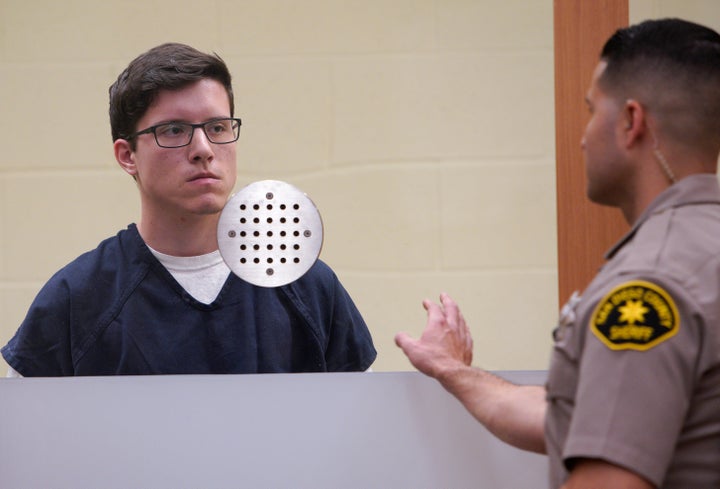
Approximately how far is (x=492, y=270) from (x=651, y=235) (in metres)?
1.03

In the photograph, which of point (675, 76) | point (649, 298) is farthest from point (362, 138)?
point (649, 298)

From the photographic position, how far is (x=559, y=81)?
1.33 metres

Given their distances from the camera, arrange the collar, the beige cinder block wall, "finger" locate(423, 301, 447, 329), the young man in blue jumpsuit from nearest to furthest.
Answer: the collar < "finger" locate(423, 301, 447, 329) < the young man in blue jumpsuit < the beige cinder block wall

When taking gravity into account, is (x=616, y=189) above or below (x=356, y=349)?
above

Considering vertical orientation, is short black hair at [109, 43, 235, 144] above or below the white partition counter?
above

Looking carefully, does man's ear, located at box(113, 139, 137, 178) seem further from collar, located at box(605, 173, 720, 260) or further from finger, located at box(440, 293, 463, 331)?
collar, located at box(605, 173, 720, 260)

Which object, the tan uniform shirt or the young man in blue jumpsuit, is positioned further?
the young man in blue jumpsuit

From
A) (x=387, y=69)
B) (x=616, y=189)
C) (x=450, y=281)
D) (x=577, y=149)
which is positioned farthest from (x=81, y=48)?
(x=616, y=189)

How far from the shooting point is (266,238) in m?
1.31

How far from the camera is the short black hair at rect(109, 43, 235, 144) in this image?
1.43m

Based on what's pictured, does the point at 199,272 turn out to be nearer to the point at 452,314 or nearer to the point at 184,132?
the point at 184,132

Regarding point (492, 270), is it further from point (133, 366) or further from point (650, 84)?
point (650, 84)

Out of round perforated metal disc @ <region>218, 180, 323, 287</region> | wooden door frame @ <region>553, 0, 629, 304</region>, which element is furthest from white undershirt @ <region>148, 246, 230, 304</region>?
wooden door frame @ <region>553, 0, 629, 304</region>

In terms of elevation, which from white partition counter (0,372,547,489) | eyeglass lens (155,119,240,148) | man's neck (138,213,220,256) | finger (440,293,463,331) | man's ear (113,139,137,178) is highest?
eyeglass lens (155,119,240,148)
